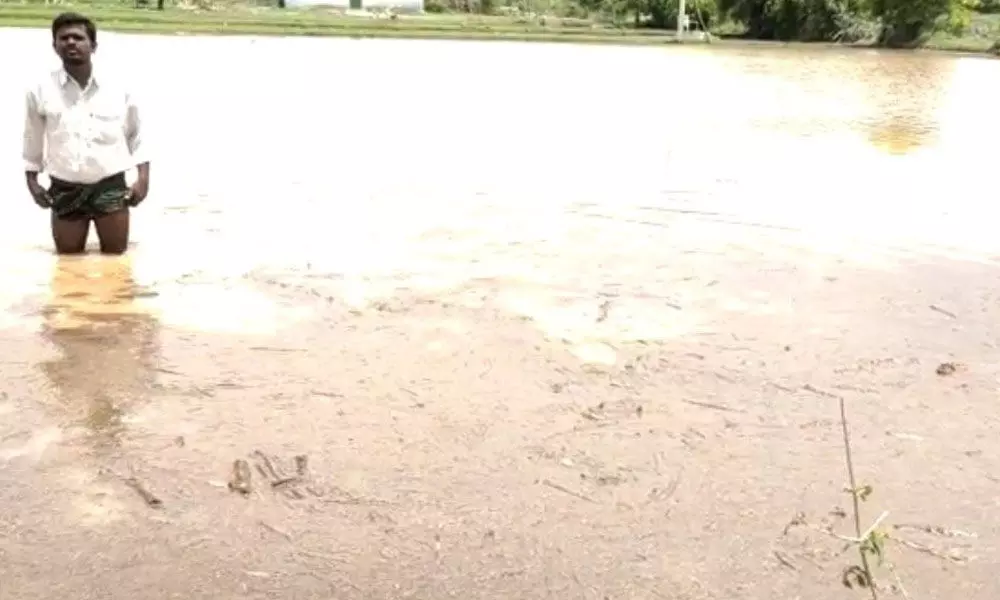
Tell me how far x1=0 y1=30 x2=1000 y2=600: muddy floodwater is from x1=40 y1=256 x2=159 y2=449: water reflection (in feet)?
0.06

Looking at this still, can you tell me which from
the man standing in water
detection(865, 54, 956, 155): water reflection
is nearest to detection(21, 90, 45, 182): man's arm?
the man standing in water

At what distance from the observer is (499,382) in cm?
429

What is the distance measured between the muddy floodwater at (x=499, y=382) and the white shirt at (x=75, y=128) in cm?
49

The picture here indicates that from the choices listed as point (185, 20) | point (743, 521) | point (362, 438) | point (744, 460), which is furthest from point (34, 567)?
point (185, 20)

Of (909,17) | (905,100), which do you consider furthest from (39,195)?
(909,17)

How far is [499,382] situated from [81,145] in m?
2.81

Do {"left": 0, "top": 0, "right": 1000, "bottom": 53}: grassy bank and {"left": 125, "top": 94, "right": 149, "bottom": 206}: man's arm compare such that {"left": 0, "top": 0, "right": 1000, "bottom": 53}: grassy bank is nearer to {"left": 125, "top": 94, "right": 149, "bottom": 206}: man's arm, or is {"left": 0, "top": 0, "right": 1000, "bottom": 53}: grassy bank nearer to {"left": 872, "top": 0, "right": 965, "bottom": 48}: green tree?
{"left": 872, "top": 0, "right": 965, "bottom": 48}: green tree

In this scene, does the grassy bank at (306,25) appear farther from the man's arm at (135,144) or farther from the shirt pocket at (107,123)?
the shirt pocket at (107,123)

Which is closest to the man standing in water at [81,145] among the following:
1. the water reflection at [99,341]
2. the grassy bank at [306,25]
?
the water reflection at [99,341]

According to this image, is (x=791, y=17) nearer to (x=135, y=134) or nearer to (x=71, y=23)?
(x=135, y=134)

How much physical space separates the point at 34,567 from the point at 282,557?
59cm

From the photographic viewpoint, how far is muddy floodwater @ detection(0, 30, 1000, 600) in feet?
9.68

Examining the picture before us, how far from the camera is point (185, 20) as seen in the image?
35906 mm

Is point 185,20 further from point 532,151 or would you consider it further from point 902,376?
point 902,376
